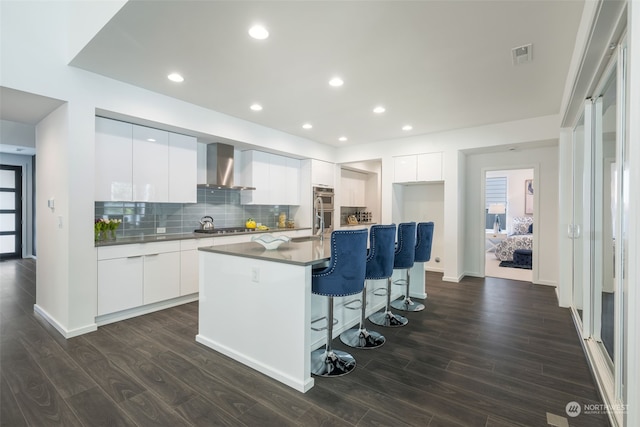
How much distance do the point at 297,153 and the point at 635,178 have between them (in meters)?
5.07

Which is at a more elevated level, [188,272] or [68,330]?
[188,272]

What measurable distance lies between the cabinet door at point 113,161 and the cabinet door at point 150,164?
0.08m

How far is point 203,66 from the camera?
2.98 meters

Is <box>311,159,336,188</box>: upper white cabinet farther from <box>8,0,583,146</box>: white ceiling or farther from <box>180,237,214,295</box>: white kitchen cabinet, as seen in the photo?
<box>180,237,214,295</box>: white kitchen cabinet

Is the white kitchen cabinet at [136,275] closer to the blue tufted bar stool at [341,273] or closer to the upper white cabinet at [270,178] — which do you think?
the upper white cabinet at [270,178]

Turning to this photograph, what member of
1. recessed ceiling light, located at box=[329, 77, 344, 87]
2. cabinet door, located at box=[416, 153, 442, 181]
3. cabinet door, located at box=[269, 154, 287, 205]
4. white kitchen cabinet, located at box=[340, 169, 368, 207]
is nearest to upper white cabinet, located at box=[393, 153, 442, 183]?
cabinet door, located at box=[416, 153, 442, 181]

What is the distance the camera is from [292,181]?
6.11m

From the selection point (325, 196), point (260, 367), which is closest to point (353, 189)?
point (325, 196)

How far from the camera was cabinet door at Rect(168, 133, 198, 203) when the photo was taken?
414 cm

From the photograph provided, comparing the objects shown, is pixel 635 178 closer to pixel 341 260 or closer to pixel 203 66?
pixel 341 260

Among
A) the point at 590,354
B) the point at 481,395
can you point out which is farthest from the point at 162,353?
the point at 590,354

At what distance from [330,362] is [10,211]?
29.0 ft

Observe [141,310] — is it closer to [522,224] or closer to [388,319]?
[388,319]
